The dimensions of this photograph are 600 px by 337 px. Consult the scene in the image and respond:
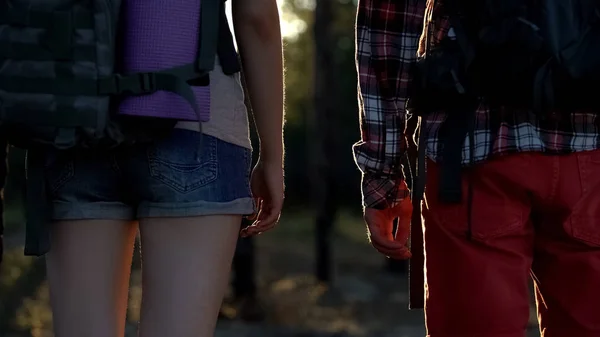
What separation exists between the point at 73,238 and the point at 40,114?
301mm

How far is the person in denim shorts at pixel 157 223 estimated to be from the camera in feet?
6.80

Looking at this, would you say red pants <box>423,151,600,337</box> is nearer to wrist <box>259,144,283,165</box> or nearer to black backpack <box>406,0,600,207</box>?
black backpack <box>406,0,600,207</box>

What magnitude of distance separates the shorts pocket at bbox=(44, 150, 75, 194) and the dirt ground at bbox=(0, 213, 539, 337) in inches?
169

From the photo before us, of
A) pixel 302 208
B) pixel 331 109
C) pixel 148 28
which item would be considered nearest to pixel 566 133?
pixel 148 28

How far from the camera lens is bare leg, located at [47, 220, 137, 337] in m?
2.15

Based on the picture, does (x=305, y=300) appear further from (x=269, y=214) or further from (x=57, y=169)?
(x=57, y=169)

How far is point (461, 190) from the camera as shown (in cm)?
223

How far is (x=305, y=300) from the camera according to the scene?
8.48 m

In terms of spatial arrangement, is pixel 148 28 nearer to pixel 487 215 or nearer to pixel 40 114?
pixel 40 114

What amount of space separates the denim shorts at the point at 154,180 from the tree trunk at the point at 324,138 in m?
7.51

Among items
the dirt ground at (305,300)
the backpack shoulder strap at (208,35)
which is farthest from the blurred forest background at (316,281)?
the backpack shoulder strap at (208,35)

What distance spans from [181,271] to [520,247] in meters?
0.78

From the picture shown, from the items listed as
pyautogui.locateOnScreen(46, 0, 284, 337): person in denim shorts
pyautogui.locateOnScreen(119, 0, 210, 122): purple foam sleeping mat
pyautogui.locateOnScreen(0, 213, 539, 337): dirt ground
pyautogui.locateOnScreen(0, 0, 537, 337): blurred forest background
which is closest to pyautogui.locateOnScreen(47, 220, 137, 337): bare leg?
pyautogui.locateOnScreen(46, 0, 284, 337): person in denim shorts

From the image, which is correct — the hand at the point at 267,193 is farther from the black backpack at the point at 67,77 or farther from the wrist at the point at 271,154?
the black backpack at the point at 67,77
